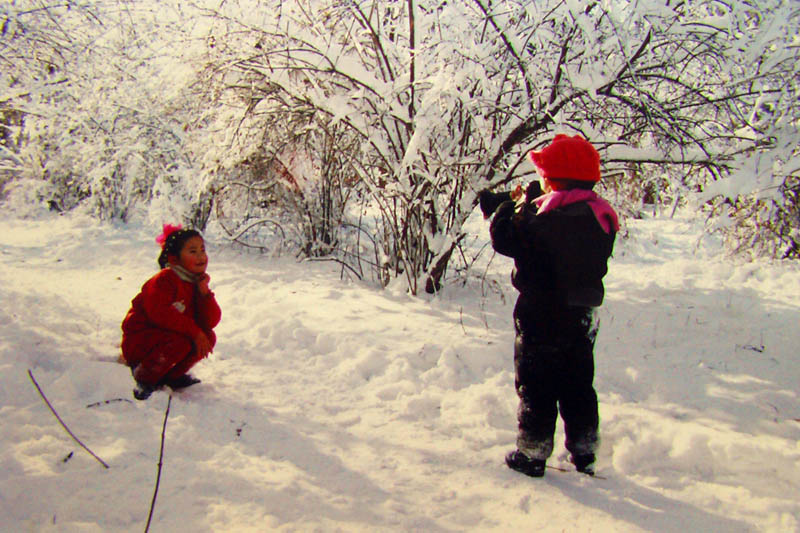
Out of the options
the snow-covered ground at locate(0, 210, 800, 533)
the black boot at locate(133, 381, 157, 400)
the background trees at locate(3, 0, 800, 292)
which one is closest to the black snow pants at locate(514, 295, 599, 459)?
the snow-covered ground at locate(0, 210, 800, 533)

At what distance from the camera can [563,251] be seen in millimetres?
2010

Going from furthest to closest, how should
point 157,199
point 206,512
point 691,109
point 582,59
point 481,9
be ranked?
point 157,199, point 691,109, point 481,9, point 582,59, point 206,512

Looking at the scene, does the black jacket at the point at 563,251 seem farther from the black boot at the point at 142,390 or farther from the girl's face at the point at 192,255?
the black boot at the point at 142,390

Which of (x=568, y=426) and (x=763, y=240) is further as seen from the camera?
(x=763, y=240)

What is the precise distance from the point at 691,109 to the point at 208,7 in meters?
4.66

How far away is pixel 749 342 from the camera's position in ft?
13.2

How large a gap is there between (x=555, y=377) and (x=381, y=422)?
1.01 metres

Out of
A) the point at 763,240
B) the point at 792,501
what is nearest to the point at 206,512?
the point at 792,501

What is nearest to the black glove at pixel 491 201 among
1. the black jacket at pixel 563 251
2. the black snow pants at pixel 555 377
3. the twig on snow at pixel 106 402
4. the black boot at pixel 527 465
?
the black jacket at pixel 563 251

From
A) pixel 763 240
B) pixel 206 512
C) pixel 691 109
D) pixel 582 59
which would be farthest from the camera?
pixel 763 240

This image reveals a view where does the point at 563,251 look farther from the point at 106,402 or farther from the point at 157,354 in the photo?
the point at 106,402

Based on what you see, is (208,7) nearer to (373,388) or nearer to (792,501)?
(373,388)

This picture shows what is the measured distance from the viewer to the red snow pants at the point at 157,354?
2613mm

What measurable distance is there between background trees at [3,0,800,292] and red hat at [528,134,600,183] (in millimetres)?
1351
